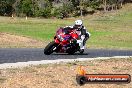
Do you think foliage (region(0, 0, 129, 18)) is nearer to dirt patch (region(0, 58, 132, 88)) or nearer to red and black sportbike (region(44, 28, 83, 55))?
red and black sportbike (region(44, 28, 83, 55))

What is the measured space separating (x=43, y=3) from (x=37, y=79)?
79275 millimetres

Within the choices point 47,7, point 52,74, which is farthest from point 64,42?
point 47,7

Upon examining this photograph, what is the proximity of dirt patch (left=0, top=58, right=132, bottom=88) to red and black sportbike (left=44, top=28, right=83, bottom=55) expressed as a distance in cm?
368

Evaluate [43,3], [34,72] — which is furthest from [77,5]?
→ [34,72]

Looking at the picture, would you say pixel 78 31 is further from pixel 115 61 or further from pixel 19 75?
pixel 19 75

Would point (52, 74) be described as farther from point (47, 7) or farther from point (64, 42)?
point (47, 7)

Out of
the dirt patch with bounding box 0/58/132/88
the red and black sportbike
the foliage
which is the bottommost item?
the foliage

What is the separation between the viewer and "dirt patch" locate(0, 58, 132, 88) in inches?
438

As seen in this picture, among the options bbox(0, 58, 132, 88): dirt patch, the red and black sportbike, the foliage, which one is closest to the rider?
the red and black sportbike

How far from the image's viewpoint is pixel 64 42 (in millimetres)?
19016

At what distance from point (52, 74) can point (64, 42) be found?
6677 mm

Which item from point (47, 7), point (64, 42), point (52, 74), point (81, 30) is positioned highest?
point (52, 74)

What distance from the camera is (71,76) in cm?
1242

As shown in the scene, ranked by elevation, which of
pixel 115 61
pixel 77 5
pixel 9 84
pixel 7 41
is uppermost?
pixel 9 84
